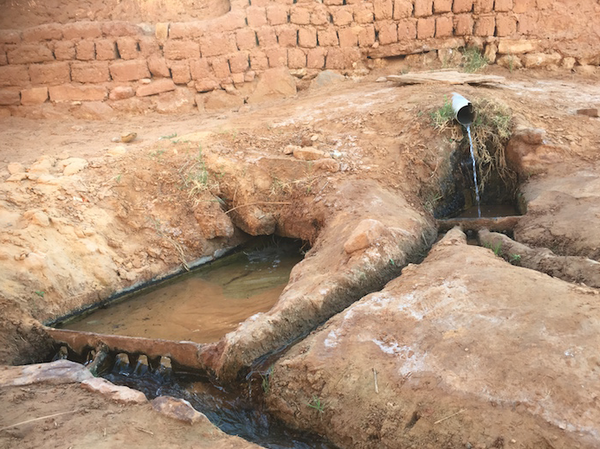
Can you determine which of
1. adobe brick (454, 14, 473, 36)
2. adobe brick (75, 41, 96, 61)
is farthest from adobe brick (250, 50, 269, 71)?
adobe brick (454, 14, 473, 36)

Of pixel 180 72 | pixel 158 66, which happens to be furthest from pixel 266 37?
pixel 158 66

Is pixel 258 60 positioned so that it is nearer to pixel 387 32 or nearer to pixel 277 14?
pixel 277 14

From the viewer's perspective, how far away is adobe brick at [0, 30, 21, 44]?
6.96 meters

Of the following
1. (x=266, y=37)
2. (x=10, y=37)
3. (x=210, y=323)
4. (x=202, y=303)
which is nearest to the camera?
(x=210, y=323)

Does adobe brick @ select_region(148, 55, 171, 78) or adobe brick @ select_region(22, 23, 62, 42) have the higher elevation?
adobe brick @ select_region(22, 23, 62, 42)

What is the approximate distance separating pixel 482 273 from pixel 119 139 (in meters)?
4.36

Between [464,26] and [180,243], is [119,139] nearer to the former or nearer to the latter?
[180,243]

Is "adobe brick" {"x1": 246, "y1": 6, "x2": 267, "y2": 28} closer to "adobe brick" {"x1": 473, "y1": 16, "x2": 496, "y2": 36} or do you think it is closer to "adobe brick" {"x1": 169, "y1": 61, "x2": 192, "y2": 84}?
"adobe brick" {"x1": 169, "y1": 61, "x2": 192, "y2": 84}

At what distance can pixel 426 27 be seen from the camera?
24.4ft

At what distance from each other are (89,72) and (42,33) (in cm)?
75

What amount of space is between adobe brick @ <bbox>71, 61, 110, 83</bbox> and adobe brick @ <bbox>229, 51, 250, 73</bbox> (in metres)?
1.62

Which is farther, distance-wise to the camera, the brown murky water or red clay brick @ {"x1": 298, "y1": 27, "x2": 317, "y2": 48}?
red clay brick @ {"x1": 298, "y1": 27, "x2": 317, "y2": 48}

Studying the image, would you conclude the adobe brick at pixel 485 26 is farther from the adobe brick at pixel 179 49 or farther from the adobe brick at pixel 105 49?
the adobe brick at pixel 105 49

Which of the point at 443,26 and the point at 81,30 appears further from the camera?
the point at 443,26
